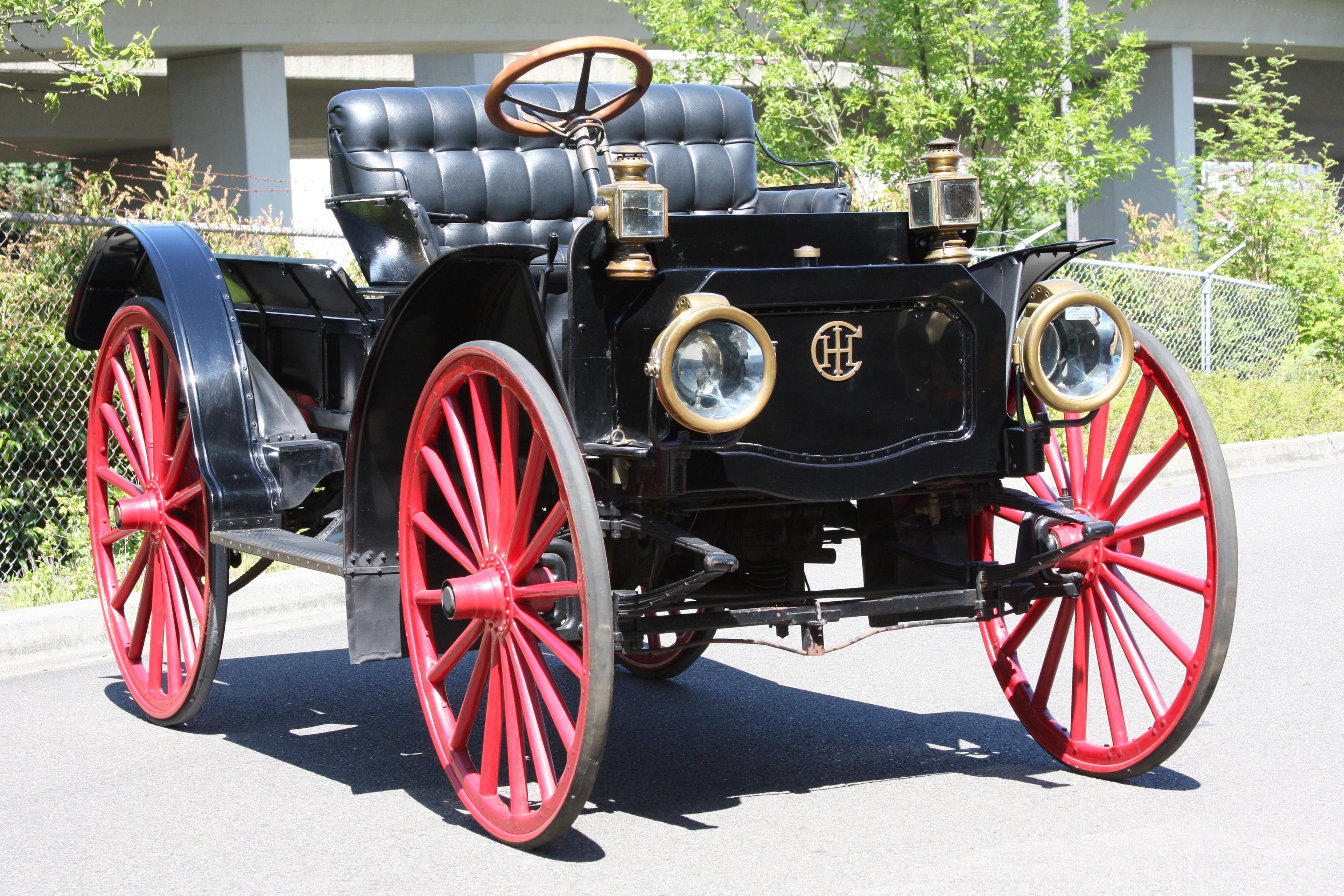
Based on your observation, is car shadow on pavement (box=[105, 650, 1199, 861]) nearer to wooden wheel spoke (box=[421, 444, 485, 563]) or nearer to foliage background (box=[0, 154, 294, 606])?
wooden wheel spoke (box=[421, 444, 485, 563])

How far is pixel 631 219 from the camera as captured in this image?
3.29 meters

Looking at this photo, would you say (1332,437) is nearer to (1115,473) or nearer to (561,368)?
(1115,473)

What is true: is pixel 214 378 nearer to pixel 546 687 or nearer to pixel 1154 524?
pixel 546 687

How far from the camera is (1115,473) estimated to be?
13.2 ft

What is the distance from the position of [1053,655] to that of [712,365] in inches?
61.2

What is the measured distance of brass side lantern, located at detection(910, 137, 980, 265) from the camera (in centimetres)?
377

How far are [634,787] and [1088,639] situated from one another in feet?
4.33

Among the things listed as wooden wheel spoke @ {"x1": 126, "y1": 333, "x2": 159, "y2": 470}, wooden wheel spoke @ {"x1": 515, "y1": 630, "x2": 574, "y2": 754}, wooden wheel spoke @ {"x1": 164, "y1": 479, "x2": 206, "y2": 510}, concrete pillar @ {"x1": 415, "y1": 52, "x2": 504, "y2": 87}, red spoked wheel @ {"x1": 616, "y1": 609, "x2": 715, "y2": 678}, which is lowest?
red spoked wheel @ {"x1": 616, "y1": 609, "x2": 715, "y2": 678}

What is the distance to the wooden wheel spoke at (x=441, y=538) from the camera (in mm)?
3684

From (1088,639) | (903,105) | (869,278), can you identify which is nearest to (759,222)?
(869,278)

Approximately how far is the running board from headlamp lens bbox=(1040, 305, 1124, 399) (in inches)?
75.9

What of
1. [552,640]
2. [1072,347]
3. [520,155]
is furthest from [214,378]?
[1072,347]

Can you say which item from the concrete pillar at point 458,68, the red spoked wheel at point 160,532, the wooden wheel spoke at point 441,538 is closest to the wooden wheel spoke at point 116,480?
the red spoked wheel at point 160,532

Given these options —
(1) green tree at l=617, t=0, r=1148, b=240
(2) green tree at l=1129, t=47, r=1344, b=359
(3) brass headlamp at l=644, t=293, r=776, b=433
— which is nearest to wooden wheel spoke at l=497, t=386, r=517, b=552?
(3) brass headlamp at l=644, t=293, r=776, b=433
